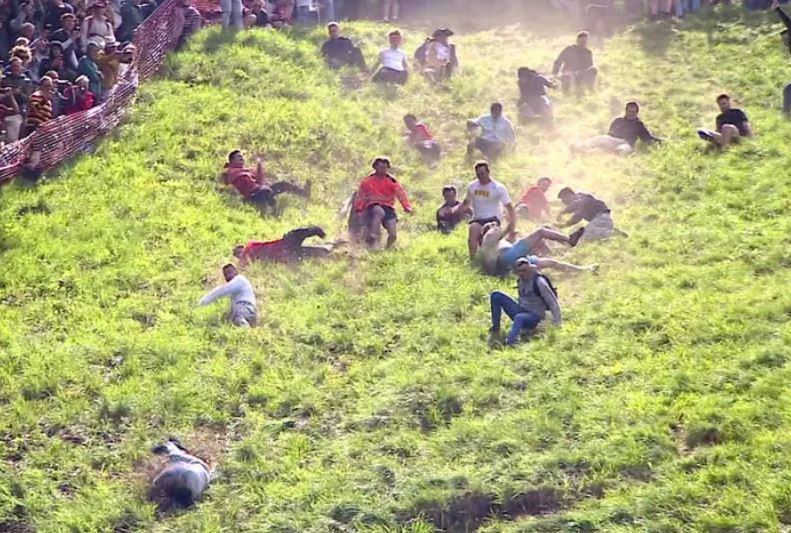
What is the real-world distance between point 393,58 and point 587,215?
851cm

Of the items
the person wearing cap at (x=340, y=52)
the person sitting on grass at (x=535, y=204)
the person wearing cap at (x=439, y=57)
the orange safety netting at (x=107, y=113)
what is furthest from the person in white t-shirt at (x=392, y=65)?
the person sitting on grass at (x=535, y=204)

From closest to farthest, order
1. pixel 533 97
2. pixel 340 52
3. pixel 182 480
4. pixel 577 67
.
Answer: pixel 182 480 → pixel 533 97 → pixel 577 67 → pixel 340 52

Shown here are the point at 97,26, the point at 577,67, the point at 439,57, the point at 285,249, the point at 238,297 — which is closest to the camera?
the point at 238,297

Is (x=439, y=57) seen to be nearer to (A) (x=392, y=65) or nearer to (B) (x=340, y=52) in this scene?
(A) (x=392, y=65)

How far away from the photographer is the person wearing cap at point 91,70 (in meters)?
21.5

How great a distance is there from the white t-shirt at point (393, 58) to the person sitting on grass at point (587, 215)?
7.29 metres

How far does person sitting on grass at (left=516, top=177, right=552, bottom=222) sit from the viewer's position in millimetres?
18969

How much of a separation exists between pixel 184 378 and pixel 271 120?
8958 millimetres

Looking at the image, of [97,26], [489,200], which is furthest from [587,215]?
[97,26]

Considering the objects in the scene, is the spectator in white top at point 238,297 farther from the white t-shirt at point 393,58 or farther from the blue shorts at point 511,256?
the white t-shirt at point 393,58

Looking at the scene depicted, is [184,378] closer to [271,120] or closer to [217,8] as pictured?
[271,120]

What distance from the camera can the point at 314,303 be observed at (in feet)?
53.6

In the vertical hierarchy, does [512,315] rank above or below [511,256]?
below

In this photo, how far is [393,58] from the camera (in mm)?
25469
